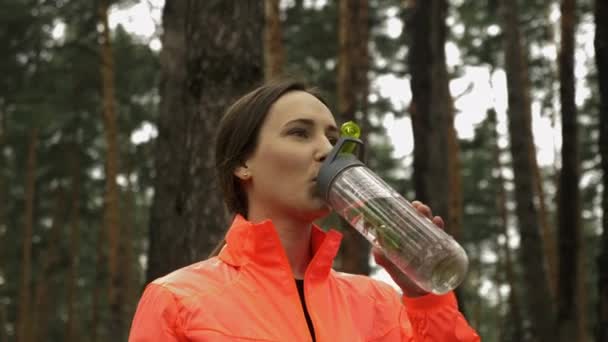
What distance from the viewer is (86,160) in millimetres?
28391

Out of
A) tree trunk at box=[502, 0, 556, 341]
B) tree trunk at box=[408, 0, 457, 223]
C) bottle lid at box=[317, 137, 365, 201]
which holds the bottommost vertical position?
tree trunk at box=[502, 0, 556, 341]

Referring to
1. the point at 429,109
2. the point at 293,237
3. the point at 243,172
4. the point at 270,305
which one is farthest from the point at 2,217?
the point at 270,305

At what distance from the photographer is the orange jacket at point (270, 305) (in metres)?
2.64

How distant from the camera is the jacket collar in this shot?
274 cm

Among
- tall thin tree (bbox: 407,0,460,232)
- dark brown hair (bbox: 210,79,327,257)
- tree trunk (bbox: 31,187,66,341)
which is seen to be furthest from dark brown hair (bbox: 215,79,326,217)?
tree trunk (bbox: 31,187,66,341)

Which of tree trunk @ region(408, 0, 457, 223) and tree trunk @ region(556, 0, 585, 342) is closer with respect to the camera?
tree trunk @ region(556, 0, 585, 342)

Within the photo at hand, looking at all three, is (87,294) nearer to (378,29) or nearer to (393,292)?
(378,29)

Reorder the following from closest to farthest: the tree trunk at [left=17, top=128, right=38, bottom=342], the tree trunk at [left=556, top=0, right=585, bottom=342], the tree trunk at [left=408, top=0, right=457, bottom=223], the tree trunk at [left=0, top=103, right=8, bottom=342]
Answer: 1. the tree trunk at [left=556, top=0, right=585, bottom=342]
2. the tree trunk at [left=408, top=0, right=457, bottom=223]
3. the tree trunk at [left=0, top=103, right=8, bottom=342]
4. the tree trunk at [left=17, top=128, right=38, bottom=342]

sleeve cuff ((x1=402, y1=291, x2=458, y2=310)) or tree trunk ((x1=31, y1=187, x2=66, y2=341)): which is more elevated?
sleeve cuff ((x1=402, y1=291, x2=458, y2=310))

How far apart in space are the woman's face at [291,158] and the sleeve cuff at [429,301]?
0.38 metres

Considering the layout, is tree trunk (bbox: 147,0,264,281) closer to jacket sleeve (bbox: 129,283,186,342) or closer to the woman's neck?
the woman's neck

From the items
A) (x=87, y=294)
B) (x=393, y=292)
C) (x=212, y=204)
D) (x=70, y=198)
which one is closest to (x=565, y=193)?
(x=212, y=204)

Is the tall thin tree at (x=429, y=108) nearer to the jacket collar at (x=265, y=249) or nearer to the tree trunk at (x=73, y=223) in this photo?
the jacket collar at (x=265, y=249)

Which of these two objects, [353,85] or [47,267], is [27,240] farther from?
[353,85]
